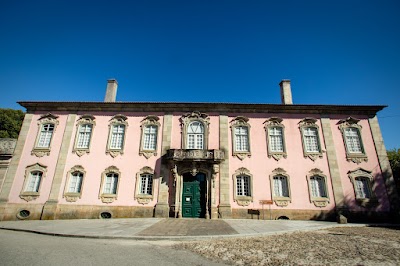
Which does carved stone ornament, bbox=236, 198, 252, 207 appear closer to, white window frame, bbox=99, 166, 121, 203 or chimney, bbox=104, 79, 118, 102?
white window frame, bbox=99, 166, 121, 203

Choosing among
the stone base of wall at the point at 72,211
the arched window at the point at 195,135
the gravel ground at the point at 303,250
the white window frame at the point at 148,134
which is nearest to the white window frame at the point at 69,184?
the stone base of wall at the point at 72,211

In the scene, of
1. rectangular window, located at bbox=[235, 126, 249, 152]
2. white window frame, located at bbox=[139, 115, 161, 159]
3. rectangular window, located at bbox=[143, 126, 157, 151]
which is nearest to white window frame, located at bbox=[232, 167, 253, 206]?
rectangular window, located at bbox=[235, 126, 249, 152]

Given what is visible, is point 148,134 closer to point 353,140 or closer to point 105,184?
point 105,184

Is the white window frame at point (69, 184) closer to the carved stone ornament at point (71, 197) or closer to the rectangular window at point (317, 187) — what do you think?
the carved stone ornament at point (71, 197)

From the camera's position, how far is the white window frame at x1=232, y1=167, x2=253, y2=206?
13633mm

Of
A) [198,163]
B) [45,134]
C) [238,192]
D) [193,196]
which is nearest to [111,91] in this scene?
[45,134]

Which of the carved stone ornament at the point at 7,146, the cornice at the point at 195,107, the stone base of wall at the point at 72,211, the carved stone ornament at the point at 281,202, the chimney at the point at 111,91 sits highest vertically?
the chimney at the point at 111,91

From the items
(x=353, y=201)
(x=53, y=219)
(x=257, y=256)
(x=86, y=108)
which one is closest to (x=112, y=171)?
(x=53, y=219)

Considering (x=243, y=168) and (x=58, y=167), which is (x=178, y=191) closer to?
(x=243, y=168)

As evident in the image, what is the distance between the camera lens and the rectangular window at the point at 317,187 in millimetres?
13873

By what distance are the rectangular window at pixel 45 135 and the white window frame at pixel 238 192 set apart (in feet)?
48.4

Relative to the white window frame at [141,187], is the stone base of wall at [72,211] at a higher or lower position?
lower

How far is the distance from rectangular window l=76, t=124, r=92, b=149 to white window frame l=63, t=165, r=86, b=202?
171 cm

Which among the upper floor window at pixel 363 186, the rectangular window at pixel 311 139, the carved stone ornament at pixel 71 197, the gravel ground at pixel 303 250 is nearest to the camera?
the gravel ground at pixel 303 250
